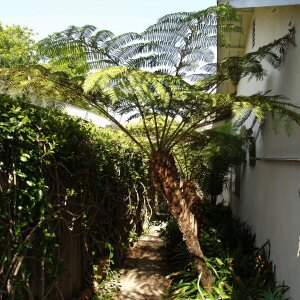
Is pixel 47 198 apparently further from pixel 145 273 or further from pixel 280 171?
pixel 145 273

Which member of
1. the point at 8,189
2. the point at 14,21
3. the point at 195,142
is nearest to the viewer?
the point at 8,189

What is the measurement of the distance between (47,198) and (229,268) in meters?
3.33

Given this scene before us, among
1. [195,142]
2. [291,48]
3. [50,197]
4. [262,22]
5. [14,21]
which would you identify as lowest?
[50,197]

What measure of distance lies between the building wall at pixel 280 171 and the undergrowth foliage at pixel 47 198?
2.53 meters

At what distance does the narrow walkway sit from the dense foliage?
0.24 meters

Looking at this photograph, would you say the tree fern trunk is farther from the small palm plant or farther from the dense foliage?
the dense foliage

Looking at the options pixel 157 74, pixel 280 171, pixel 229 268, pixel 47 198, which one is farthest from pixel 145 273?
pixel 157 74

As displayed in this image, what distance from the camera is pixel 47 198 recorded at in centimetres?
420

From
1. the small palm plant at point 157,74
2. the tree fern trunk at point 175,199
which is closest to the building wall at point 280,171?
the small palm plant at point 157,74

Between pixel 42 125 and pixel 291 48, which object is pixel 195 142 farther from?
pixel 42 125

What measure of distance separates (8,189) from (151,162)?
2582 mm

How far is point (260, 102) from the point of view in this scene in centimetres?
517

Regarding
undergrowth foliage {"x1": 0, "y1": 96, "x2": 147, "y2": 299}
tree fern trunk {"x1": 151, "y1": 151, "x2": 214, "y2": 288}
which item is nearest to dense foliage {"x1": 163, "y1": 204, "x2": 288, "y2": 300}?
tree fern trunk {"x1": 151, "y1": 151, "x2": 214, "y2": 288}

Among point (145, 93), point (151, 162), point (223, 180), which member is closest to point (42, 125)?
point (145, 93)
